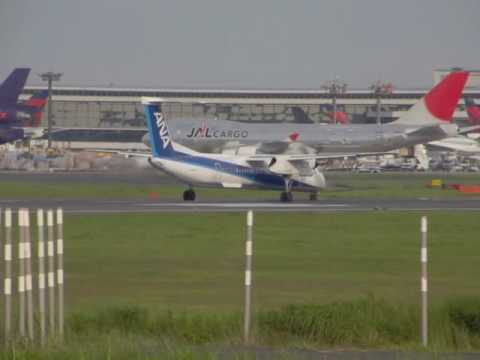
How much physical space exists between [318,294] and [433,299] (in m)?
2.16

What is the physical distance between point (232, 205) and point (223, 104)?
124190 millimetres

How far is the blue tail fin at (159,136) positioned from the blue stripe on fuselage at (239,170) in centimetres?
39

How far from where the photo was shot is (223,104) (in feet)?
556

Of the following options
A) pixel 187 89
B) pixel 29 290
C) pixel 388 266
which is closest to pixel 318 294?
pixel 388 266

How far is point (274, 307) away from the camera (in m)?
17.3

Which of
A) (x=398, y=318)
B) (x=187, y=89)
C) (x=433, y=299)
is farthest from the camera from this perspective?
(x=187, y=89)

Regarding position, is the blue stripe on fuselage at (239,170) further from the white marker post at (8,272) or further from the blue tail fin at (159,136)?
the white marker post at (8,272)

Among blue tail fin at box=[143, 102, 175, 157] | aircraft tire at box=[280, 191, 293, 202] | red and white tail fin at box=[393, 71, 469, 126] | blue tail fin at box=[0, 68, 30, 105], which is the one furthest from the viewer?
red and white tail fin at box=[393, 71, 469, 126]

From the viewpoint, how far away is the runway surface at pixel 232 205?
42.4 meters

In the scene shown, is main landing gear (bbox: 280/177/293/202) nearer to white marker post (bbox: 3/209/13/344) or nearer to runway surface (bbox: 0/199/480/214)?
runway surface (bbox: 0/199/480/214)

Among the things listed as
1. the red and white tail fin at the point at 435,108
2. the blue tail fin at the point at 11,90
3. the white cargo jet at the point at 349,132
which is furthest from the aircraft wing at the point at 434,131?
the blue tail fin at the point at 11,90

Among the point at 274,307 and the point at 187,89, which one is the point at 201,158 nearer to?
the point at 274,307

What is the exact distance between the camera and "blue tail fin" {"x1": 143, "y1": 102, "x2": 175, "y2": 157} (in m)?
51.3

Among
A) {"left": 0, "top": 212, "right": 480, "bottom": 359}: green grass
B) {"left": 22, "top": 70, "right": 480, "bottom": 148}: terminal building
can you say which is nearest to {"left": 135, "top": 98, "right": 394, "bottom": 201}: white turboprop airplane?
{"left": 0, "top": 212, "right": 480, "bottom": 359}: green grass
